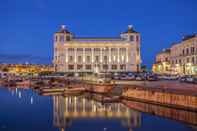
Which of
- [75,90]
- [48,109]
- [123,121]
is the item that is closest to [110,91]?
[75,90]

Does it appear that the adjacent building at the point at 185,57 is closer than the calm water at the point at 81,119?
No

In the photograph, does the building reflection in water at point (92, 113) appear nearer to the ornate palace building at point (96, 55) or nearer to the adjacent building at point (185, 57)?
the adjacent building at point (185, 57)

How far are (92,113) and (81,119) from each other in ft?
13.2

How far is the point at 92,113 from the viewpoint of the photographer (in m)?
41.2

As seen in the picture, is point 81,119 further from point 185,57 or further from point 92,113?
point 185,57

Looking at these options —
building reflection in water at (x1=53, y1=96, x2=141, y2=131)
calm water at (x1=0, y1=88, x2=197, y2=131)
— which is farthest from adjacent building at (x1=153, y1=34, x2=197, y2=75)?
calm water at (x1=0, y1=88, x2=197, y2=131)

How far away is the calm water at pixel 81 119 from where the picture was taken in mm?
32906

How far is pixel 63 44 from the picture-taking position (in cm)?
12700

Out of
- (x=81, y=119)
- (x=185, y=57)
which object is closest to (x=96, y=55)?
A: (x=185, y=57)

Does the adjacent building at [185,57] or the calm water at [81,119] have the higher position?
the adjacent building at [185,57]

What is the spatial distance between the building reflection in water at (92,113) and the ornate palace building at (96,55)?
76482 mm

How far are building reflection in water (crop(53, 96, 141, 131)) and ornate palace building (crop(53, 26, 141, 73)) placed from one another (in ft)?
251

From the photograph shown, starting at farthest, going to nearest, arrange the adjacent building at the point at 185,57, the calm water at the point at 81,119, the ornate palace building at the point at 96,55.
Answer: the ornate palace building at the point at 96,55, the adjacent building at the point at 185,57, the calm water at the point at 81,119

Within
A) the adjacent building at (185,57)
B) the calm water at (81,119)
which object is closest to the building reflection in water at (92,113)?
the calm water at (81,119)
